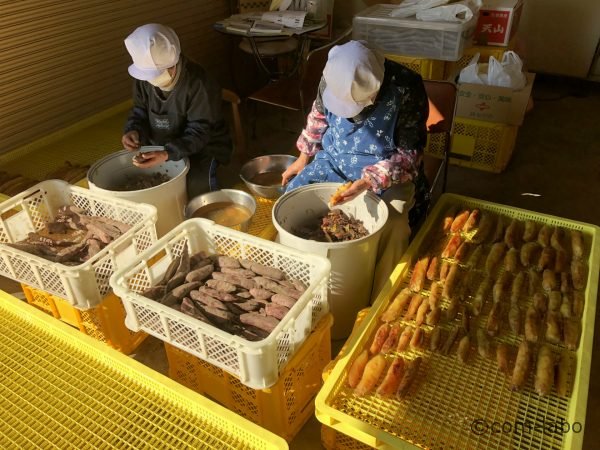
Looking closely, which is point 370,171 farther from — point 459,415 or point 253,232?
point 459,415

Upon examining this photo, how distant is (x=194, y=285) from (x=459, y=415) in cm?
112

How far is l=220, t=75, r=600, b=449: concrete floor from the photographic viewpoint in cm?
372

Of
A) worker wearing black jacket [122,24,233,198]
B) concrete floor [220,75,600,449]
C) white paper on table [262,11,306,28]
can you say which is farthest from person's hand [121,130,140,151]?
white paper on table [262,11,306,28]

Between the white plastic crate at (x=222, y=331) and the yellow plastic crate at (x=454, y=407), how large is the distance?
223 mm

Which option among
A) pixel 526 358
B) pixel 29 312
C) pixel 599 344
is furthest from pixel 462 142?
pixel 29 312

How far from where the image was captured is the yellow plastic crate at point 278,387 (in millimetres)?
1852

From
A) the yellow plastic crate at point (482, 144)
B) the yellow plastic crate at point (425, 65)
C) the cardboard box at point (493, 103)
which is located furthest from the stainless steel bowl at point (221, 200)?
the yellow plastic crate at point (425, 65)

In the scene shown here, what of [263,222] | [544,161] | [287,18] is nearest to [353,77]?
[263,222]

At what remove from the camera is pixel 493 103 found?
3.80 metres

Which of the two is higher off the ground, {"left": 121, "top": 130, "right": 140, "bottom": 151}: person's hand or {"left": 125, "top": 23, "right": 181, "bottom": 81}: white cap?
{"left": 125, "top": 23, "right": 181, "bottom": 81}: white cap

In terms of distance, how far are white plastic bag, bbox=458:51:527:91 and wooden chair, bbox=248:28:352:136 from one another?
43.9 inches

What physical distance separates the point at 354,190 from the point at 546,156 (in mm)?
2818

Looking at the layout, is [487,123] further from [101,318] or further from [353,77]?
[101,318]

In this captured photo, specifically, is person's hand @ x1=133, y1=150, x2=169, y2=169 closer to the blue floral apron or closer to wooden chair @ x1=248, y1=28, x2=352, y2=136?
the blue floral apron
